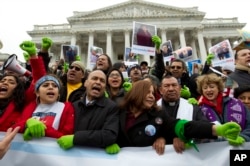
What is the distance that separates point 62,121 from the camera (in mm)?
3723

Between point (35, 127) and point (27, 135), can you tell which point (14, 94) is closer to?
point (27, 135)

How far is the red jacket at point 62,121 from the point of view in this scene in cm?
345

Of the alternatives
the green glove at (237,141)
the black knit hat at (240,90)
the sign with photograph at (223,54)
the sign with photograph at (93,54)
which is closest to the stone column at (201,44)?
the sign with photograph at (93,54)

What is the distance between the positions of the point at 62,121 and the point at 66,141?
486 mm

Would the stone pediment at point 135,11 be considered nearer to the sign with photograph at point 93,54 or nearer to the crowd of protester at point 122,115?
the sign with photograph at point 93,54

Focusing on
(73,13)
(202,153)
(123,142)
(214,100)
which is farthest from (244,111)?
(73,13)

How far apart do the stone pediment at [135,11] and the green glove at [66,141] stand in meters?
48.4

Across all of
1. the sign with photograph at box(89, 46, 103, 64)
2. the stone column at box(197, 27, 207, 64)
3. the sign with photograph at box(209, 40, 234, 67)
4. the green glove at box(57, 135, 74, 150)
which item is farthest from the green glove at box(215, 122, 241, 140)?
the stone column at box(197, 27, 207, 64)

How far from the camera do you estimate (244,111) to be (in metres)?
4.09

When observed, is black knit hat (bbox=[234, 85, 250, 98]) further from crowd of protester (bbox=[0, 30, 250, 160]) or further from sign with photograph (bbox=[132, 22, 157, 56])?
sign with photograph (bbox=[132, 22, 157, 56])

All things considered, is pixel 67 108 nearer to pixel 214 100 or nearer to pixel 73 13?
pixel 214 100

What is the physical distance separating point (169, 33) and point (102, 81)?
48850mm

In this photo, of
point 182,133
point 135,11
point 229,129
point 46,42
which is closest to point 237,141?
point 229,129

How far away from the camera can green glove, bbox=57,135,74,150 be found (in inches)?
130
